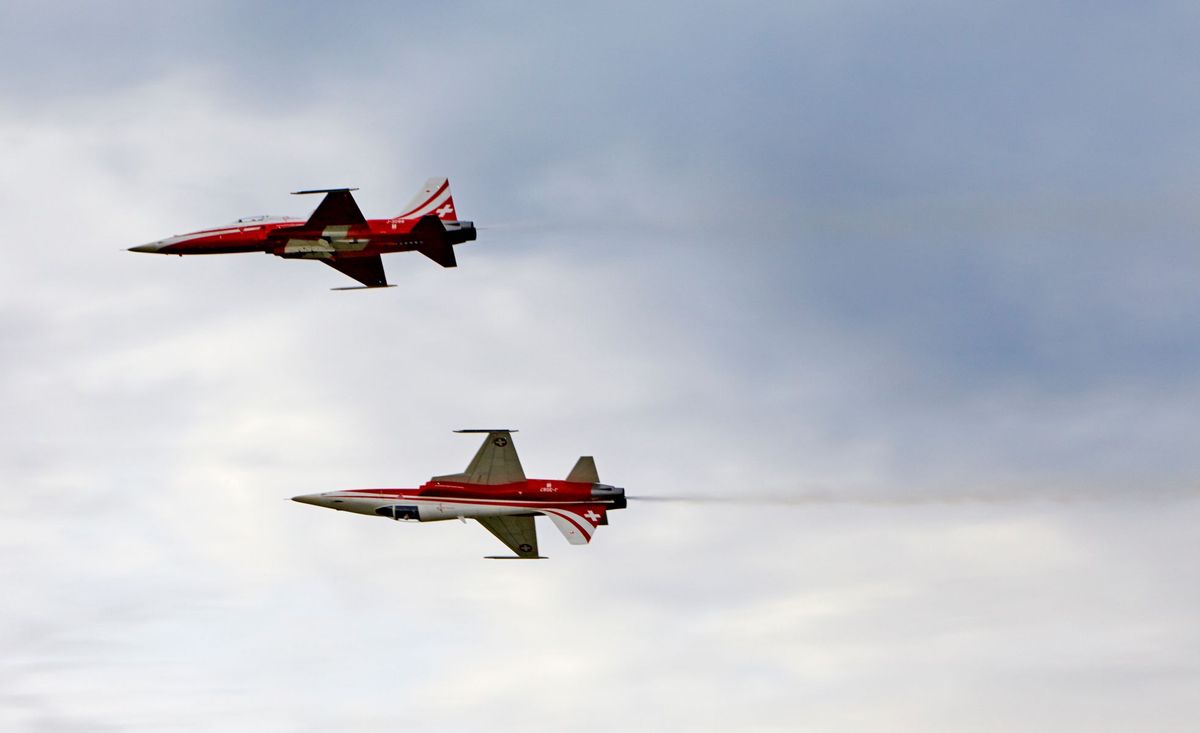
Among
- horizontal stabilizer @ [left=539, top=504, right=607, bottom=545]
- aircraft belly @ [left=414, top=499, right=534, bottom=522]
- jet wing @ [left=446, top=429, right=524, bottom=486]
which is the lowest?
horizontal stabilizer @ [left=539, top=504, right=607, bottom=545]

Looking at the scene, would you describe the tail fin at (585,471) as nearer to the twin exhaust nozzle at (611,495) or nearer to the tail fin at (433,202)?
the twin exhaust nozzle at (611,495)

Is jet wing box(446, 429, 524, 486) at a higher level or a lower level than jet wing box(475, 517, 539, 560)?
higher

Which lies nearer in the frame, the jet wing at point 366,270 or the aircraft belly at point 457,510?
the aircraft belly at point 457,510

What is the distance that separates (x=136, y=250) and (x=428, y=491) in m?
24.9

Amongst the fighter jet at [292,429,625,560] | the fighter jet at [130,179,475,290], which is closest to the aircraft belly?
the fighter jet at [292,429,625,560]

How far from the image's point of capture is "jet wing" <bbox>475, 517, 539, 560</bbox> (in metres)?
97.1

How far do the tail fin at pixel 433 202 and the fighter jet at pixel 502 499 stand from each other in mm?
13720

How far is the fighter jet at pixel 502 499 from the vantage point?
92562 millimetres

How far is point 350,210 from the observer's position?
91562 millimetres

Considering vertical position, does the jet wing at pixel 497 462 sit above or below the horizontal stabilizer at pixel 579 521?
above

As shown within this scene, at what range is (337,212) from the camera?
301ft

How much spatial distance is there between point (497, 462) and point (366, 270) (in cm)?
1538

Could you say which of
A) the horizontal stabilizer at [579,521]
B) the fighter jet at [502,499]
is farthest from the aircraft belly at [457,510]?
the horizontal stabilizer at [579,521]

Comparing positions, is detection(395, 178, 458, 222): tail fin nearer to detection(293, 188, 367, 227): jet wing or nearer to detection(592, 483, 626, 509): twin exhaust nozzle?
detection(293, 188, 367, 227): jet wing
